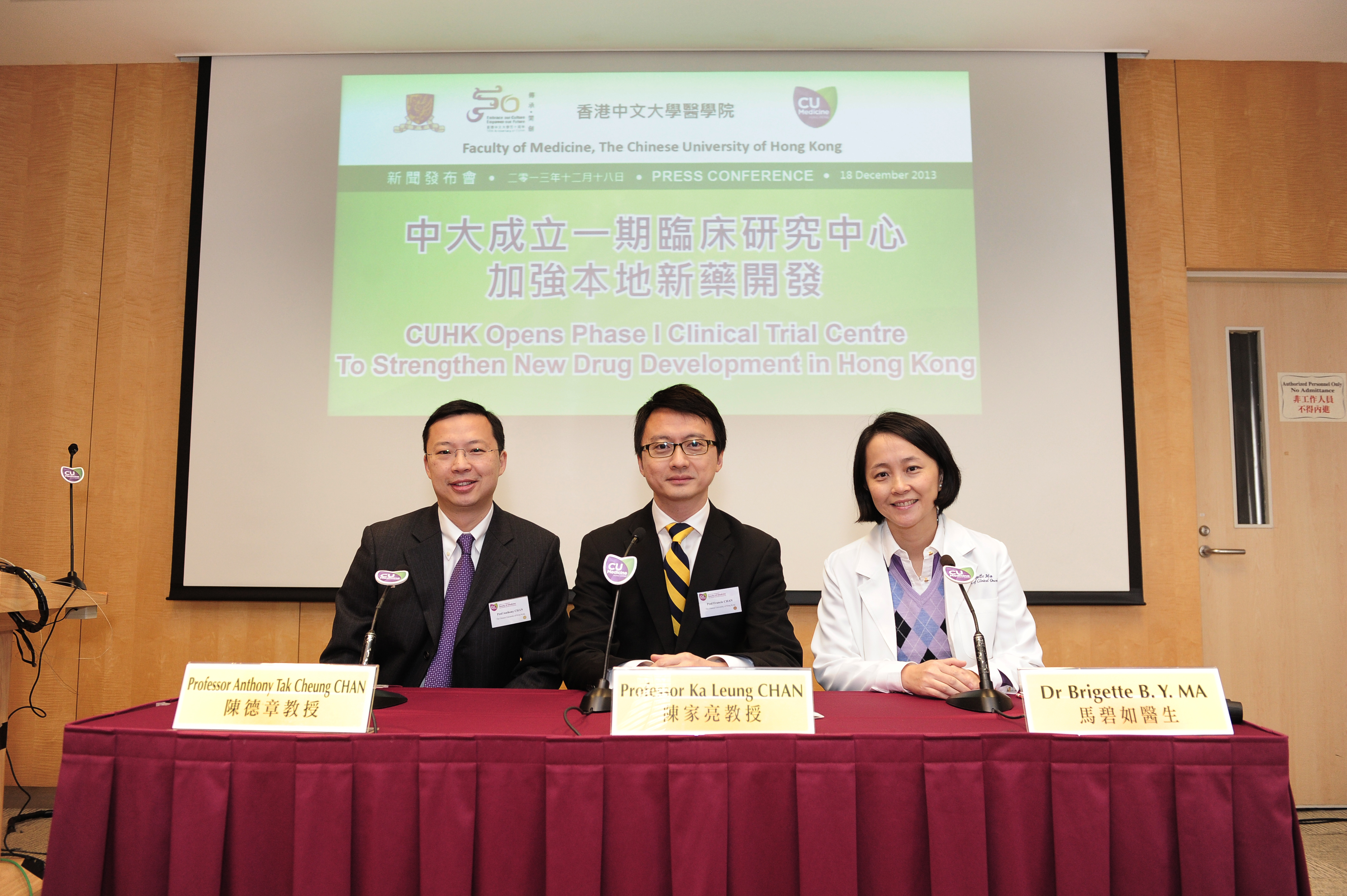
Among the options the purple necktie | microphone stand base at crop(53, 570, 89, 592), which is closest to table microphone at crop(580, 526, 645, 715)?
the purple necktie

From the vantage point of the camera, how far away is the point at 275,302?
3.07m

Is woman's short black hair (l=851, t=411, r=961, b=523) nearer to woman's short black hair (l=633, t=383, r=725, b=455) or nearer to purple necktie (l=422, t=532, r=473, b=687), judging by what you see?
woman's short black hair (l=633, t=383, r=725, b=455)

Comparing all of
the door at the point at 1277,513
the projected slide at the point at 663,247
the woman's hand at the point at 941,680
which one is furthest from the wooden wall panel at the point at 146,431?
the door at the point at 1277,513

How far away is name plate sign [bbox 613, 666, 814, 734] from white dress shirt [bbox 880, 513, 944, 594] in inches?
32.8

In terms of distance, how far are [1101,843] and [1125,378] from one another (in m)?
2.35

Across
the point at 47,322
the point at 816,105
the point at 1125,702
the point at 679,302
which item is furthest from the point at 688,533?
the point at 47,322

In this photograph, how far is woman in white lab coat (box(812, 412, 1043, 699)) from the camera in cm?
186

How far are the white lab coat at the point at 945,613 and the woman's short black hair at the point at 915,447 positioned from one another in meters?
0.08

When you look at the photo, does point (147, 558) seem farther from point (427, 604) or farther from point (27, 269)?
point (427, 604)

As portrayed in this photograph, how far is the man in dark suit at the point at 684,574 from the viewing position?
1.96m

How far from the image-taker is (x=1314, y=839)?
282 cm

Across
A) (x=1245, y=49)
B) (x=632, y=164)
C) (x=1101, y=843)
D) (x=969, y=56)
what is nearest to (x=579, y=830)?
(x=1101, y=843)

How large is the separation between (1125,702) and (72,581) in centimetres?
323

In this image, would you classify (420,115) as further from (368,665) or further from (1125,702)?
(1125,702)
